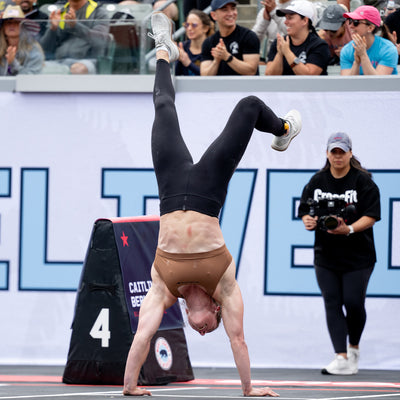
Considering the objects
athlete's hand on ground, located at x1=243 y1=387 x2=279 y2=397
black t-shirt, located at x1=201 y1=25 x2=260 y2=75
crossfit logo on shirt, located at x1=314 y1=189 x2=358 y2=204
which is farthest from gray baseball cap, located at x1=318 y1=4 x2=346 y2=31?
athlete's hand on ground, located at x1=243 y1=387 x2=279 y2=397

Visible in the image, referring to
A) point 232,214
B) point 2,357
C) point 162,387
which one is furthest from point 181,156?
point 2,357

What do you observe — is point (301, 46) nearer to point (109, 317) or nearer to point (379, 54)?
point (379, 54)

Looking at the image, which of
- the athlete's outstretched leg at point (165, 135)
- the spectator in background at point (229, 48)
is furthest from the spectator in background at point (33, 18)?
the athlete's outstretched leg at point (165, 135)

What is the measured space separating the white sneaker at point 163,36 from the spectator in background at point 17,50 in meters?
2.40

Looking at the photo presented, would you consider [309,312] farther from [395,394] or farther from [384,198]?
[395,394]

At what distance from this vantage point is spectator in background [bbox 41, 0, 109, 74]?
849 cm

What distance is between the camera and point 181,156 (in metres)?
5.45

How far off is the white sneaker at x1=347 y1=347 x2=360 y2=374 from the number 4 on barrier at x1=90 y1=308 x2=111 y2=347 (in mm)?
2233

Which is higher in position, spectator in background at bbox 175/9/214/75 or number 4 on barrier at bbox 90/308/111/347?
spectator in background at bbox 175/9/214/75

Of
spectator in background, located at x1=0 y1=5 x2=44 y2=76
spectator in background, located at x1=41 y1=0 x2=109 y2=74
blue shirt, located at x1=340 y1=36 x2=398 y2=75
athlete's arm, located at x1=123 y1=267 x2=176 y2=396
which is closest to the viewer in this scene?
athlete's arm, located at x1=123 y1=267 x2=176 y2=396

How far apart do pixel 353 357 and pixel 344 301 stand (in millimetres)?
519

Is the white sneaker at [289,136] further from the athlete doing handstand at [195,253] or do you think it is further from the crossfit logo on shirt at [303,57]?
the crossfit logo on shirt at [303,57]

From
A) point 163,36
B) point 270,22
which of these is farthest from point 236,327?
point 270,22

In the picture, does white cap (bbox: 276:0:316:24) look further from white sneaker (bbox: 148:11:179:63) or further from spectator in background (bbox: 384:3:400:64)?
white sneaker (bbox: 148:11:179:63)
